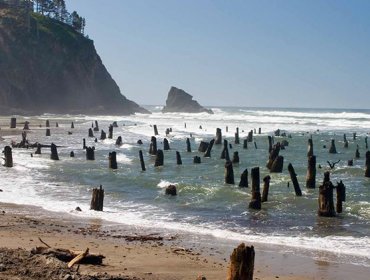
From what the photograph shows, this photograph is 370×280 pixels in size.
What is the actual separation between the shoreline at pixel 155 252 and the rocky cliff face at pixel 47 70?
318 ft

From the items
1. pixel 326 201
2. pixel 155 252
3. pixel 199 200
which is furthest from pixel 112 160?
pixel 155 252

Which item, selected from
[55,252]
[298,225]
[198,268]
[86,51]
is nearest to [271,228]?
[298,225]

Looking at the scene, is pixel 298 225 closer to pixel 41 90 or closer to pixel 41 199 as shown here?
pixel 41 199

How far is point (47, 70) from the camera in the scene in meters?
122

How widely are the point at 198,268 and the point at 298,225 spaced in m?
7.85

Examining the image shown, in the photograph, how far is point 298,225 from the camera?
19.4m

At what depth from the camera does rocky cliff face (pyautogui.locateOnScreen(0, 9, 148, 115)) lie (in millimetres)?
114188

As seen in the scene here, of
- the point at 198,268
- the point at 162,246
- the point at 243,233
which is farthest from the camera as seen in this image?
the point at 243,233

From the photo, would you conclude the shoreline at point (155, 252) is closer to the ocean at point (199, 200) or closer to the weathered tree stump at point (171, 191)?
the ocean at point (199, 200)

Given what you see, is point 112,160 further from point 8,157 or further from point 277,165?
point 277,165

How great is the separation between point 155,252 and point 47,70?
11376 centimetres

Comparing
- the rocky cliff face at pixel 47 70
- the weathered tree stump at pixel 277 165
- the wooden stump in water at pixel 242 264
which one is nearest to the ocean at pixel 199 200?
the weathered tree stump at pixel 277 165

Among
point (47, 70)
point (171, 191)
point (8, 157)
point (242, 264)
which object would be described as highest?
point (47, 70)

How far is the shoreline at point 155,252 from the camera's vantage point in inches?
484
